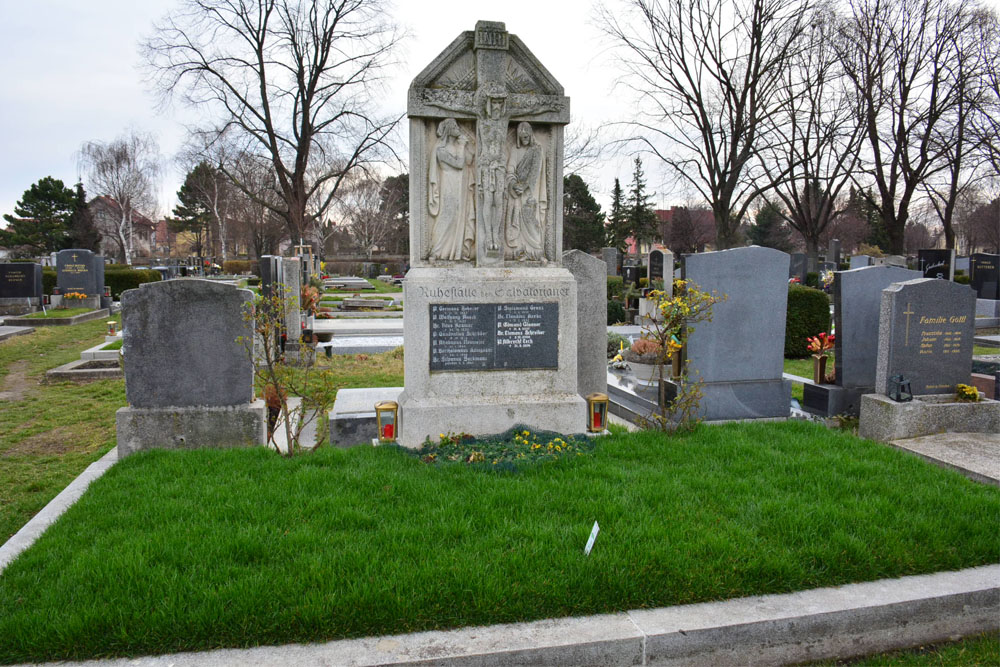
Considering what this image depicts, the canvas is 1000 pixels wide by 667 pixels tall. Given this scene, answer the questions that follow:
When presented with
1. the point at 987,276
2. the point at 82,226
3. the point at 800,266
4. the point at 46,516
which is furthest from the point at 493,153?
the point at 82,226

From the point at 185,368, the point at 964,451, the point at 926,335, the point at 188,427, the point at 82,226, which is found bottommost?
the point at 964,451

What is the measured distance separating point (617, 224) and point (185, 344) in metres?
43.2

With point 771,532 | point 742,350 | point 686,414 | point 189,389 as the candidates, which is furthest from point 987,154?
point 189,389

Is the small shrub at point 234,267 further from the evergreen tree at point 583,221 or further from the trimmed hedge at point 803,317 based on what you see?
the trimmed hedge at point 803,317

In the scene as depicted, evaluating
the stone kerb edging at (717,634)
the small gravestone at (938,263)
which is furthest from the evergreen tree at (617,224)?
the stone kerb edging at (717,634)

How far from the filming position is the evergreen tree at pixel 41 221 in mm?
46656

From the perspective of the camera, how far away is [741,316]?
714 cm

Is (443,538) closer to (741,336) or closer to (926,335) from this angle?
(741,336)

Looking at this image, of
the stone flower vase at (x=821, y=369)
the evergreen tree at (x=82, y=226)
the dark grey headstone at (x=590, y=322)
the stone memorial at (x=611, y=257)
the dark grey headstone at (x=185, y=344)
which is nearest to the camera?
the dark grey headstone at (x=185, y=344)

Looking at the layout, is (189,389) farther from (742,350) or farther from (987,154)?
(987,154)

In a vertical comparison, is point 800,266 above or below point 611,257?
below

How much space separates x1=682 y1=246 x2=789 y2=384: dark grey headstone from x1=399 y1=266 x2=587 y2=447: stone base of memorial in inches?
80.4

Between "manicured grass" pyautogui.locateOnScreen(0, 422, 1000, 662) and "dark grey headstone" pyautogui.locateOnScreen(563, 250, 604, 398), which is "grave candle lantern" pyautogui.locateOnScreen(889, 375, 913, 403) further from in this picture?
"dark grey headstone" pyautogui.locateOnScreen(563, 250, 604, 398)

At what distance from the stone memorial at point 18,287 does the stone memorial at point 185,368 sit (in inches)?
690
